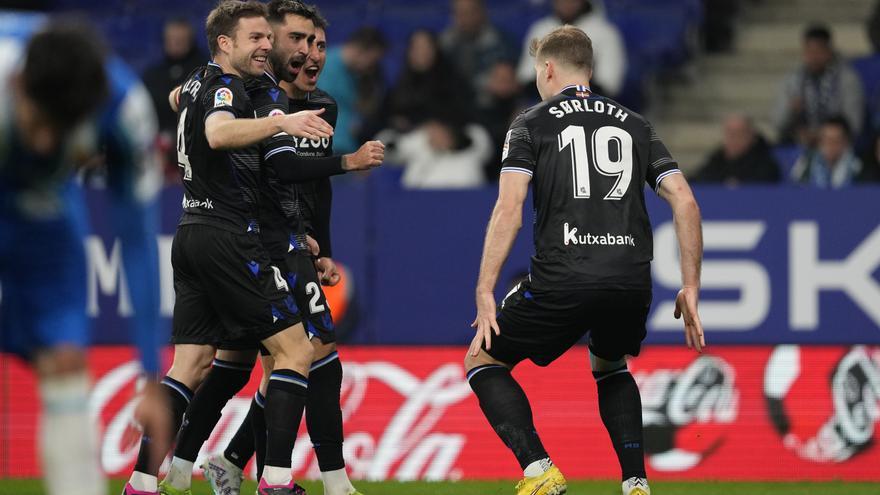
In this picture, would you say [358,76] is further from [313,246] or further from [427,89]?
[313,246]

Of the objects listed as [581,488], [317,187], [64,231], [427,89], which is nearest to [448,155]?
[427,89]

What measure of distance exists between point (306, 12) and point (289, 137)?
2.65 ft

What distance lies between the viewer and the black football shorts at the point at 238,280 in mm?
6102

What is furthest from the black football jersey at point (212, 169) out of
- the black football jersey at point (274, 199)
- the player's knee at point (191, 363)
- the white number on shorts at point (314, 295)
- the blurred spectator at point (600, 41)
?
the blurred spectator at point (600, 41)

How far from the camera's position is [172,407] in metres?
6.36

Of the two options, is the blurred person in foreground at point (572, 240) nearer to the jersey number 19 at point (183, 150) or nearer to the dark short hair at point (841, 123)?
the jersey number 19 at point (183, 150)

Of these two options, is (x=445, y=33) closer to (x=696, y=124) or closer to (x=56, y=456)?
(x=696, y=124)

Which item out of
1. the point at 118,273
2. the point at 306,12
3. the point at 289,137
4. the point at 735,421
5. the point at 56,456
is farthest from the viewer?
the point at 118,273

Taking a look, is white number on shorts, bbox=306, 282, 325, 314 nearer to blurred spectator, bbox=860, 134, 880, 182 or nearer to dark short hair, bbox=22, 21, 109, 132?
dark short hair, bbox=22, 21, 109, 132

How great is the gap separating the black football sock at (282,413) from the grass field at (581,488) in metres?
1.38

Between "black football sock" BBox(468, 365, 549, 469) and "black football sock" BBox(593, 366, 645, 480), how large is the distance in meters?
0.38

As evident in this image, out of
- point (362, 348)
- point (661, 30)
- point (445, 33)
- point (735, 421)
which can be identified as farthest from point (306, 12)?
point (661, 30)

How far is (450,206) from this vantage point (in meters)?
10.6

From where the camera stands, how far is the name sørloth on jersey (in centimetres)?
604
